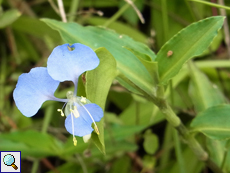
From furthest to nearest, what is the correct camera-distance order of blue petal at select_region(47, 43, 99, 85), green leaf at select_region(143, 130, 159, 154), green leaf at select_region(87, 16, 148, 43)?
green leaf at select_region(87, 16, 148, 43), green leaf at select_region(143, 130, 159, 154), blue petal at select_region(47, 43, 99, 85)

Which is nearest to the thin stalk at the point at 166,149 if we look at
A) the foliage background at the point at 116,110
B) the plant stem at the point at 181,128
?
the foliage background at the point at 116,110

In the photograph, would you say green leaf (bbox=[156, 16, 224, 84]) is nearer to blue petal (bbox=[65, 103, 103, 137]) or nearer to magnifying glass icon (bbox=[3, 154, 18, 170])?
blue petal (bbox=[65, 103, 103, 137])

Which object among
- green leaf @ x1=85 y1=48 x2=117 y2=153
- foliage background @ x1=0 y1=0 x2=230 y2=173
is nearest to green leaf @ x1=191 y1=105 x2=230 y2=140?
foliage background @ x1=0 y1=0 x2=230 y2=173

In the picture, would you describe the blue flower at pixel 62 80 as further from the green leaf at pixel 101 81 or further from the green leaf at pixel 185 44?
the green leaf at pixel 185 44

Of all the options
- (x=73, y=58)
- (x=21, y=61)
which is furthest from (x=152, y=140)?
(x=21, y=61)

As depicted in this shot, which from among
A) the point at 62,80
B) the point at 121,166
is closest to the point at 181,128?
the point at 62,80

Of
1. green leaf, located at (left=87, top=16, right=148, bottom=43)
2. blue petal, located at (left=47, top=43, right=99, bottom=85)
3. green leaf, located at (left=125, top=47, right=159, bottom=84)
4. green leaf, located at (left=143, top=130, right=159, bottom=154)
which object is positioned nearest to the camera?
blue petal, located at (left=47, top=43, right=99, bottom=85)

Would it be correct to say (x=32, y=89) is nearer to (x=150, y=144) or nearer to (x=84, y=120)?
(x=84, y=120)
